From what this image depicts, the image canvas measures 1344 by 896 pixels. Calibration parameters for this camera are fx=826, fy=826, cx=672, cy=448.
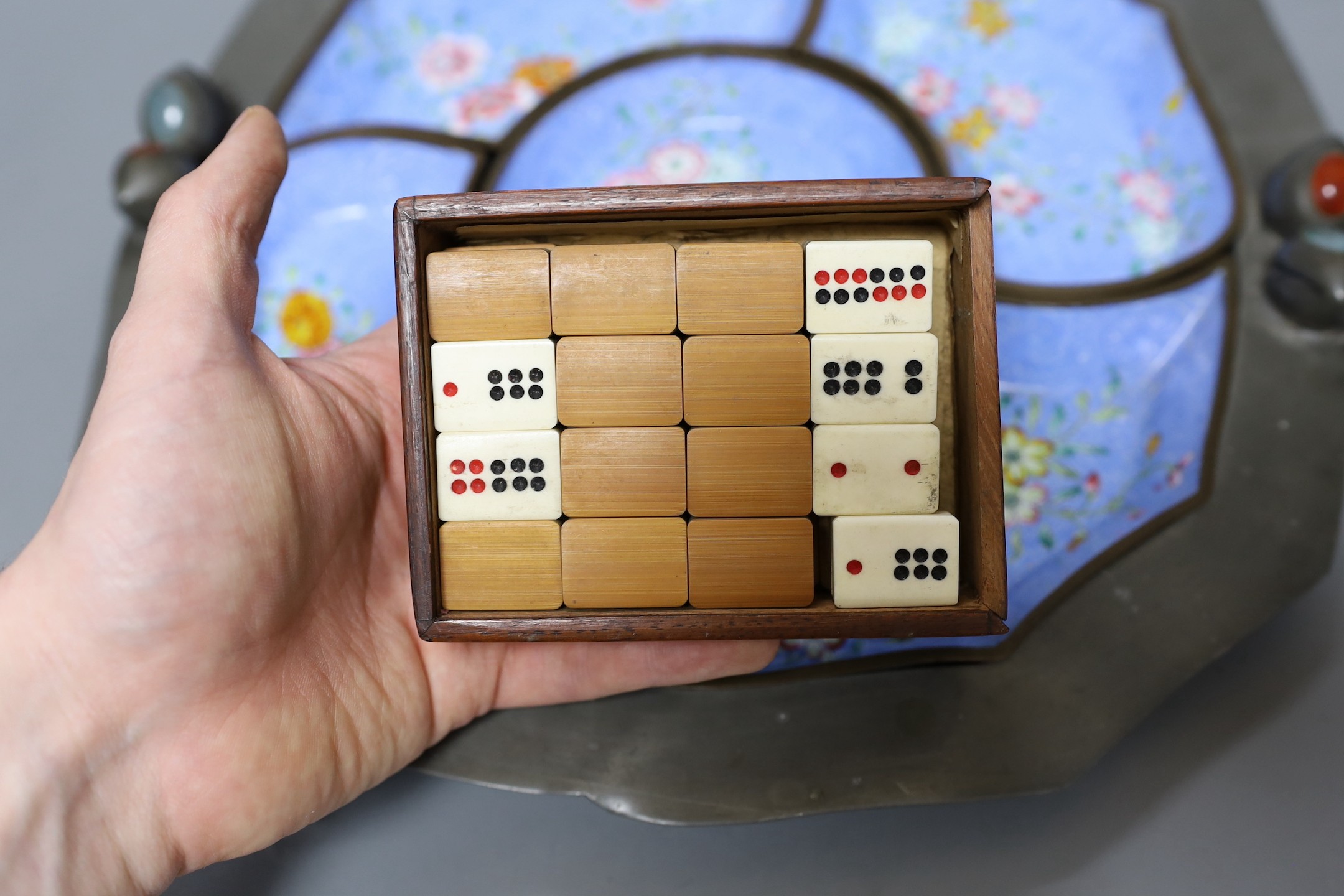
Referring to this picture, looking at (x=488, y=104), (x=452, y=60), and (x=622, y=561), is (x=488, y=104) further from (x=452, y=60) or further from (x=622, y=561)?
(x=622, y=561)

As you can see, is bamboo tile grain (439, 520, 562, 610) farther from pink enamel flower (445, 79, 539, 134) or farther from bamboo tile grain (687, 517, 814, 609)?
pink enamel flower (445, 79, 539, 134)

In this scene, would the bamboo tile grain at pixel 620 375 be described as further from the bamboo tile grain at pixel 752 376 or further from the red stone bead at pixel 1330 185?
the red stone bead at pixel 1330 185

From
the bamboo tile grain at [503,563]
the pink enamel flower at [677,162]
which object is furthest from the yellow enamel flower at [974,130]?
the bamboo tile grain at [503,563]

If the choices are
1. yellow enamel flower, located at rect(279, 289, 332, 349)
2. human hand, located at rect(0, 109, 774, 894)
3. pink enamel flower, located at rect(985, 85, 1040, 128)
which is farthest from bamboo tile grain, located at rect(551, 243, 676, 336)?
pink enamel flower, located at rect(985, 85, 1040, 128)

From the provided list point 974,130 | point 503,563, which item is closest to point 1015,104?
point 974,130

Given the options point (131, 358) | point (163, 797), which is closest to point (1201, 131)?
point (131, 358)
